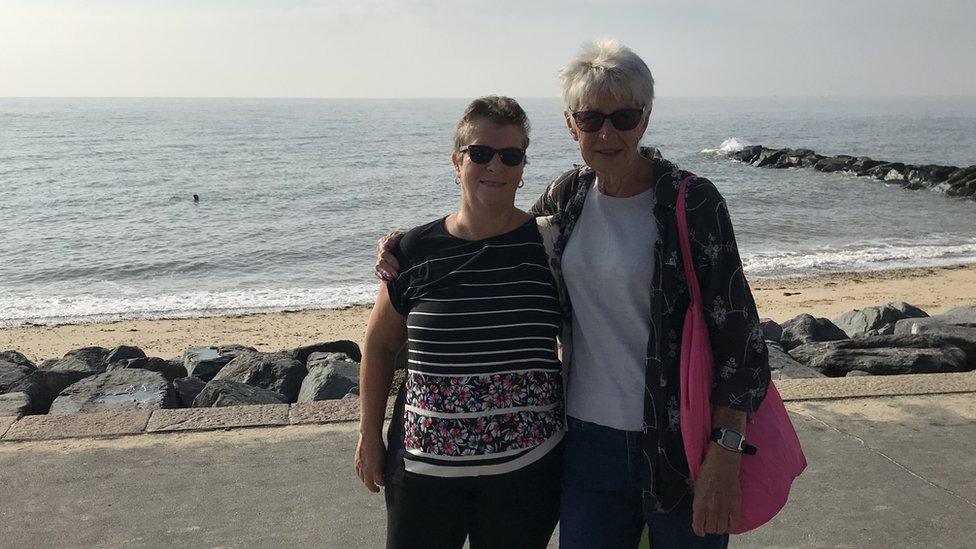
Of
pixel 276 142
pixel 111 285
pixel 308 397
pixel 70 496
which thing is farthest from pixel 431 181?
pixel 70 496

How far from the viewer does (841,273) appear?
56.9ft

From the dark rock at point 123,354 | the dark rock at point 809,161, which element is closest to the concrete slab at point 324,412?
the dark rock at point 123,354

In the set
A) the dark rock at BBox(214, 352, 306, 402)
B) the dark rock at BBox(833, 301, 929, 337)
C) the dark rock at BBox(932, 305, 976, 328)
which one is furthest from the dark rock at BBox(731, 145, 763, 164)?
the dark rock at BBox(214, 352, 306, 402)

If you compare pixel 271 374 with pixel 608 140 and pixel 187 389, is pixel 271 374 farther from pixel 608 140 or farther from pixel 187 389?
pixel 608 140

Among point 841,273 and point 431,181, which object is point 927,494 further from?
point 431,181

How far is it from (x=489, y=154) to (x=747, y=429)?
98cm

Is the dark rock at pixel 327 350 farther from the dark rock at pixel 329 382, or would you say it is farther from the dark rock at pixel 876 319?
the dark rock at pixel 876 319

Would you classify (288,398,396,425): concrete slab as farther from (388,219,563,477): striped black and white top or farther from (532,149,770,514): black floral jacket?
(532,149,770,514): black floral jacket

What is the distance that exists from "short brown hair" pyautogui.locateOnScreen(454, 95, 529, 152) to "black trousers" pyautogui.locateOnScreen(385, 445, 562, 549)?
34.8 inches

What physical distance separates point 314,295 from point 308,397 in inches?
402

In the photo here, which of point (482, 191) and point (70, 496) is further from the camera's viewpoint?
point (70, 496)

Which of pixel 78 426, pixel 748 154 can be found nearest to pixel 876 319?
pixel 78 426

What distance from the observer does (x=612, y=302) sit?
2.33 meters

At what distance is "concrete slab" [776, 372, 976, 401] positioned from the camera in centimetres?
531
